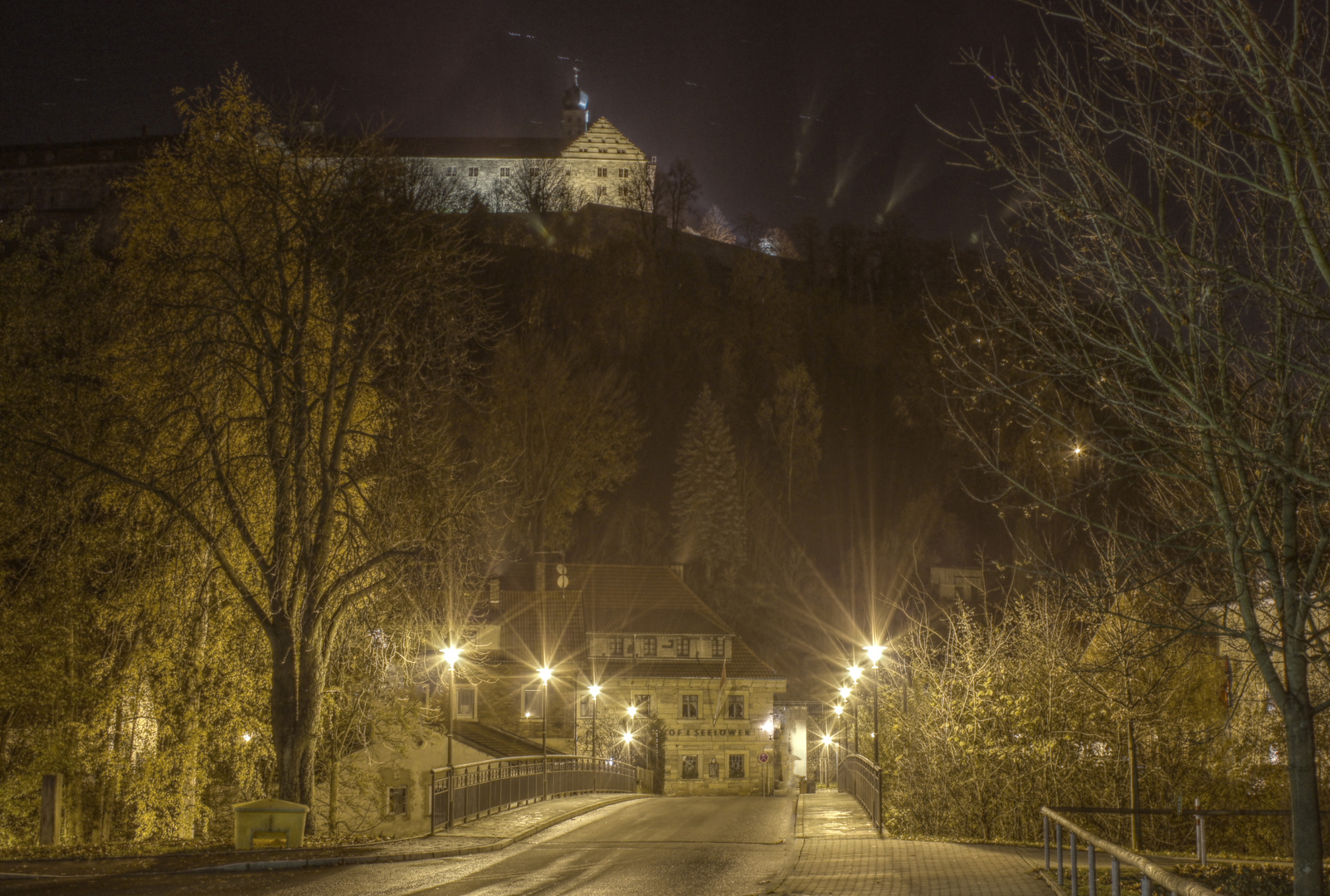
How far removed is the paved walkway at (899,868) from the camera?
1185 cm

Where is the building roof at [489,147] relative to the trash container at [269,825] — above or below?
above

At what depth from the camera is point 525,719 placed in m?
47.8

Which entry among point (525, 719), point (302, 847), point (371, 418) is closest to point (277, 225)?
point (371, 418)

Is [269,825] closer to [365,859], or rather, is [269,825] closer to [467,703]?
[365,859]

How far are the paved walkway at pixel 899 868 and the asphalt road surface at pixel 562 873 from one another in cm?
49

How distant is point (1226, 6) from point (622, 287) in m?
75.5

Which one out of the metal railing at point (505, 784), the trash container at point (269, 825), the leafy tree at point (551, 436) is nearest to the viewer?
the trash container at point (269, 825)

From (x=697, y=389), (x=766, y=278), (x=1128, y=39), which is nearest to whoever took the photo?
(x=1128, y=39)

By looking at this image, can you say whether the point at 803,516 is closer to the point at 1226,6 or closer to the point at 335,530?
the point at 335,530

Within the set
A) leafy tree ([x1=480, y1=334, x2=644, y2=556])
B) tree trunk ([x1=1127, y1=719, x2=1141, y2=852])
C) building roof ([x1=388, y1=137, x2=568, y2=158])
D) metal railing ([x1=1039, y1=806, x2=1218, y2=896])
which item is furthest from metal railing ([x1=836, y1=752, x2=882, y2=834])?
building roof ([x1=388, y1=137, x2=568, y2=158])

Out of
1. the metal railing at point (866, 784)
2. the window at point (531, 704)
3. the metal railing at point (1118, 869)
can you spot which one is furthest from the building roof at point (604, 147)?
the metal railing at point (1118, 869)

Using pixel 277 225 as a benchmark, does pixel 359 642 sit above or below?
below

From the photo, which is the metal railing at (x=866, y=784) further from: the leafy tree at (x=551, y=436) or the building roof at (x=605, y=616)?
the leafy tree at (x=551, y=436)

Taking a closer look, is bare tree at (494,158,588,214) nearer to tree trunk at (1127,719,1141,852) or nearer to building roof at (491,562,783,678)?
building roof at (491,562,783,678)
